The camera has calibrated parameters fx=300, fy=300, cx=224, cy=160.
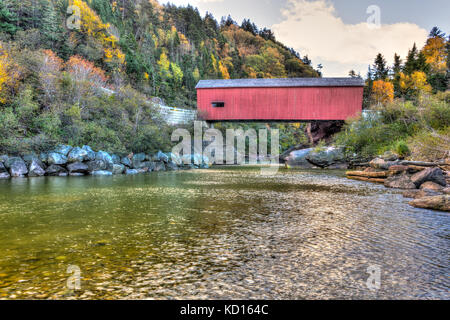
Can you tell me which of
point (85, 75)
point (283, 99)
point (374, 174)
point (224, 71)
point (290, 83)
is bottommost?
point (374, 174)

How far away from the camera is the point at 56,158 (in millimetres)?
16594

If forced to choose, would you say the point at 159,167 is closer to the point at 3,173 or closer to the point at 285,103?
the point at 3,173

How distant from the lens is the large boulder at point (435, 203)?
7059 mm

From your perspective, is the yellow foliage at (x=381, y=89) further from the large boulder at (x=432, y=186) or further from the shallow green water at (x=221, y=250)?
the shallow green water at (x=221, y=250)

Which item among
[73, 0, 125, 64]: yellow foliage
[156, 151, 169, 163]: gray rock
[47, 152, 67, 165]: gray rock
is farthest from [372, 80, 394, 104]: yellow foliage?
[47, 152, 67, 165]: gray rock

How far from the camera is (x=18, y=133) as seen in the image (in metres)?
16.7

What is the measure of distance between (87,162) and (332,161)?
1745cm

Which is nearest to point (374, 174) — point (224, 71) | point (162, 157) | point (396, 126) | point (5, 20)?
point (396, 126)

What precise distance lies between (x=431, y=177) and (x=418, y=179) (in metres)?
0.46

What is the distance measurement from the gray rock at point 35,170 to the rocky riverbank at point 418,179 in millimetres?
16290

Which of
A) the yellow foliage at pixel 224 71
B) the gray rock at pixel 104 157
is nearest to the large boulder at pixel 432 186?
the gray rock at pixel 104 157

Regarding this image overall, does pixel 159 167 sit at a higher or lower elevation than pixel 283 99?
lower

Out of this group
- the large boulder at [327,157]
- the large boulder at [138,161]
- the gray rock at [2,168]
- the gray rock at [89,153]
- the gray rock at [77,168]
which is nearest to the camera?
the gray rock at [2,168]
